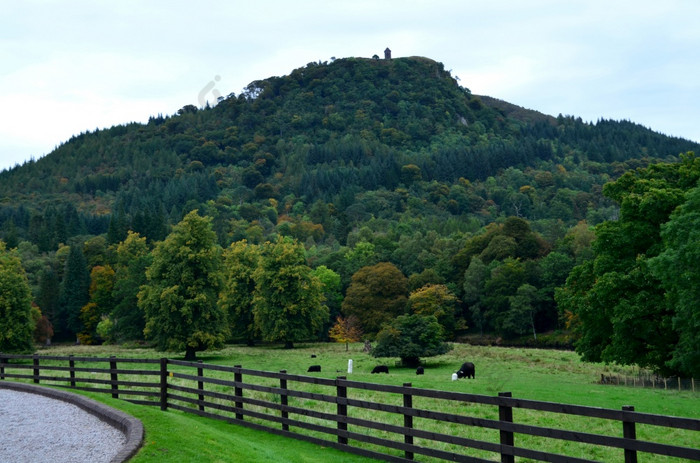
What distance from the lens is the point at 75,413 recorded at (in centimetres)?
1748

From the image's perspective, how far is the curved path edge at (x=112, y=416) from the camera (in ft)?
38.9

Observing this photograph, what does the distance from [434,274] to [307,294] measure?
24053 millimetres

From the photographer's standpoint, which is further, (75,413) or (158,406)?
(158,406)

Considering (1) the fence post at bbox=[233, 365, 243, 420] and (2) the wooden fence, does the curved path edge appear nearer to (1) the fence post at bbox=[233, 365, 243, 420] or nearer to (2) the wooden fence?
(2) the wooden fence

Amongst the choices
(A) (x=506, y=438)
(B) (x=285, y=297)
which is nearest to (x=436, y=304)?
(B) (x=285, y=297)

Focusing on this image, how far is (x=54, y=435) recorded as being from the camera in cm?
1446

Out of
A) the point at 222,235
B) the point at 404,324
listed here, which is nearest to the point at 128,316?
the point at 404,324

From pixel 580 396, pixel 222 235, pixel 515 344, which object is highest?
pixel 222 235

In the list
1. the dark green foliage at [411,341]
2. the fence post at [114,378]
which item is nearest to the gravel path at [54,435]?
the fence post at [114,378]

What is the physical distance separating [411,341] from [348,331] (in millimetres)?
35131

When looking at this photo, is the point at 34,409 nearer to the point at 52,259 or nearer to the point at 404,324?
the point at 404,324

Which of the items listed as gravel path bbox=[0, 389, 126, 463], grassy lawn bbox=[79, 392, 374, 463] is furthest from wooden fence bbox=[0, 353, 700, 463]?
gravel path bbox=[0, 389, 126, 463]

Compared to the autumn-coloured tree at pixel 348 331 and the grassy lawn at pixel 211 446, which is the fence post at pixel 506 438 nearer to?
the grassy lawn at pixel 211 446

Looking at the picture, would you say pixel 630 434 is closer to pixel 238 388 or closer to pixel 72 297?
pixel 238 388
